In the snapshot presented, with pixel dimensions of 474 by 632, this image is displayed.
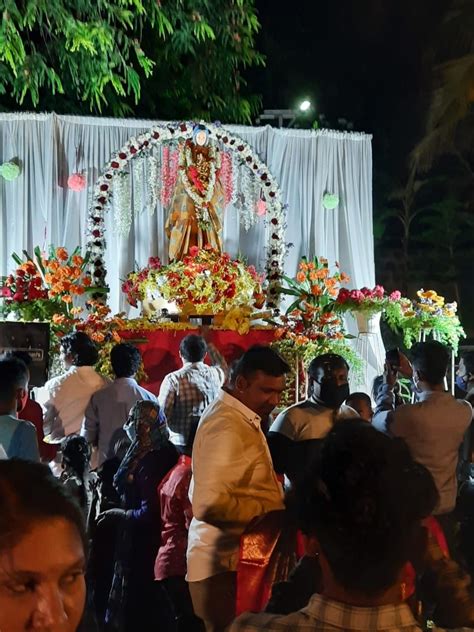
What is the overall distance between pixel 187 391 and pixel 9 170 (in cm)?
759

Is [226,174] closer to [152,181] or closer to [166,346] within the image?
[152,181]

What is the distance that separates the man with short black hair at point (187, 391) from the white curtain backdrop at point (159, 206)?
608 cm

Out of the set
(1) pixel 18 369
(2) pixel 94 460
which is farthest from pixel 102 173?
(1) pixel 18 369

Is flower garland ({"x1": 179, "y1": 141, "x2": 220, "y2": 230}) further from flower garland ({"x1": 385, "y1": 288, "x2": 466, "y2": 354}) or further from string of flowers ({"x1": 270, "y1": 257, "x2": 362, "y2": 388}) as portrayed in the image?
flower garland ({"x1": 385, "y1": 288, "x2": 466, "y2": 354})

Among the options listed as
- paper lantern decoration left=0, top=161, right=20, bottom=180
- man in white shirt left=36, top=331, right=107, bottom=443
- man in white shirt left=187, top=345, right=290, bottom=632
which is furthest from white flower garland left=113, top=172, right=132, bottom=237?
man in white shirt left=187, top=345, right=290, bottom=632

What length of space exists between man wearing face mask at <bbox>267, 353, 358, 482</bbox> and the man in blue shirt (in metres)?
1.09

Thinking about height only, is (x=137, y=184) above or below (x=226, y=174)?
below

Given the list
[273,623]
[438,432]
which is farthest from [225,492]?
[438,432]

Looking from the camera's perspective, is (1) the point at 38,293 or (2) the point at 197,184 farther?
(2) the point at 197,184

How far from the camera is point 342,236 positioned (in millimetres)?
14664

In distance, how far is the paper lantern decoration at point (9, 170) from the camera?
13117 millimetres

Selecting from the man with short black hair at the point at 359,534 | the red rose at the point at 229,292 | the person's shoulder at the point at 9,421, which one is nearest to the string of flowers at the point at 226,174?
the red rose at the point at 229,292

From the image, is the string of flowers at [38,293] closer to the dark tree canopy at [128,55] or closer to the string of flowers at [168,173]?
the string of flowers at [168,173]

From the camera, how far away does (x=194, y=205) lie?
13.4m
